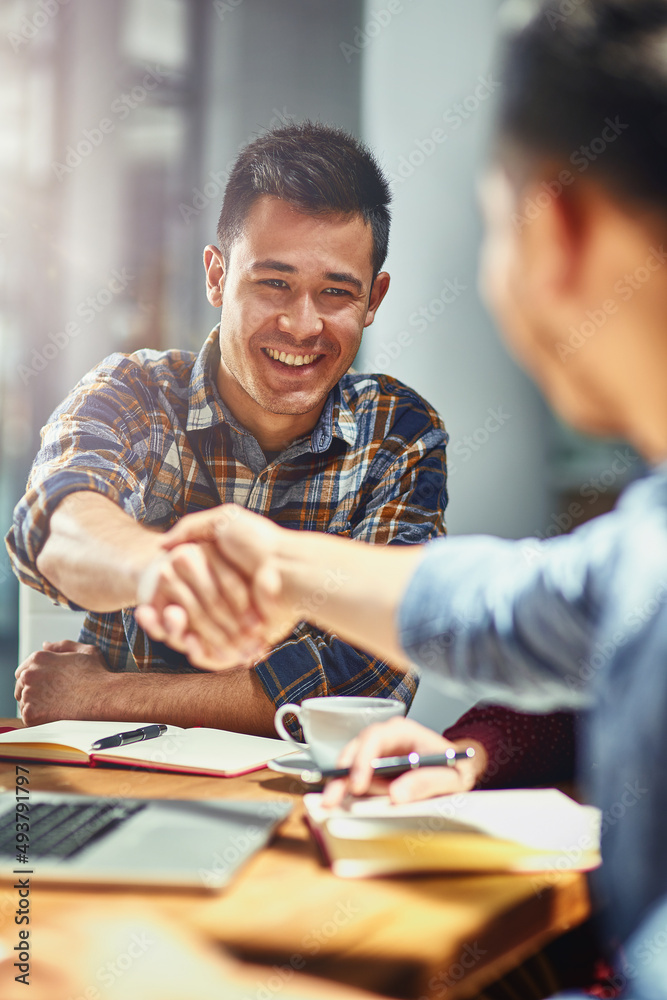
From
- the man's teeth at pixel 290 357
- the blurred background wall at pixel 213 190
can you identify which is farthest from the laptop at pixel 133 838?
the blurred background wall at pixel 213 190

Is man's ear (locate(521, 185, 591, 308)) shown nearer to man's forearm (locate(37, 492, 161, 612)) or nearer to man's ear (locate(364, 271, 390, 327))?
man's forearm (locate(37, 492, 161, 612))

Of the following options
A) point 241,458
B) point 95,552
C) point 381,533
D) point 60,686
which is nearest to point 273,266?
point 241,458

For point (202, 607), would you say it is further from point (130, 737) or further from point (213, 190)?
point (213, 190)

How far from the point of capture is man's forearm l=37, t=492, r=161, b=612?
1075mm

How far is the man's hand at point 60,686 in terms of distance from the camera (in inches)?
49.6

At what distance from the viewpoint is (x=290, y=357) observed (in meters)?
1.78

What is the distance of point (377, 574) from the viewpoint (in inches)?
26.1

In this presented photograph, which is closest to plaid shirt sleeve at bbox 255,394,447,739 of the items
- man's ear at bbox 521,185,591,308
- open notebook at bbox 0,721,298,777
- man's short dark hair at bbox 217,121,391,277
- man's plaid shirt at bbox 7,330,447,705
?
man's plaid shirt at bbox 7,330,447,705

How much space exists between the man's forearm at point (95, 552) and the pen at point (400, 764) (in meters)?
0.37

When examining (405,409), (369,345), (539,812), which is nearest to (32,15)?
(369,345)

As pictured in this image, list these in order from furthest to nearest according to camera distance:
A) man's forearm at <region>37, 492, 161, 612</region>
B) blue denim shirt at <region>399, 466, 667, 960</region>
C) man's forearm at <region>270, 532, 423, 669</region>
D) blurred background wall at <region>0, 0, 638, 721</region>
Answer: blurred background wall at <region>0, 0, 638, 721</region>
man's forearm at <region>37, 492, 161, 612</region>
man's forearm at <region>270, 532, 423, 669</region>
blue denim shirt at <region>399, 466, 667, 960</region>

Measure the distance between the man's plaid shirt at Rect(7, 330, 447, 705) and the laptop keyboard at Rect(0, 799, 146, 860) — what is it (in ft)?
2.55

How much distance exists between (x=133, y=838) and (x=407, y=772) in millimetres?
277

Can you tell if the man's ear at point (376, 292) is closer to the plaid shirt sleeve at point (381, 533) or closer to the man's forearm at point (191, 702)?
the plaid shirt sleeve at point (381, 533)
